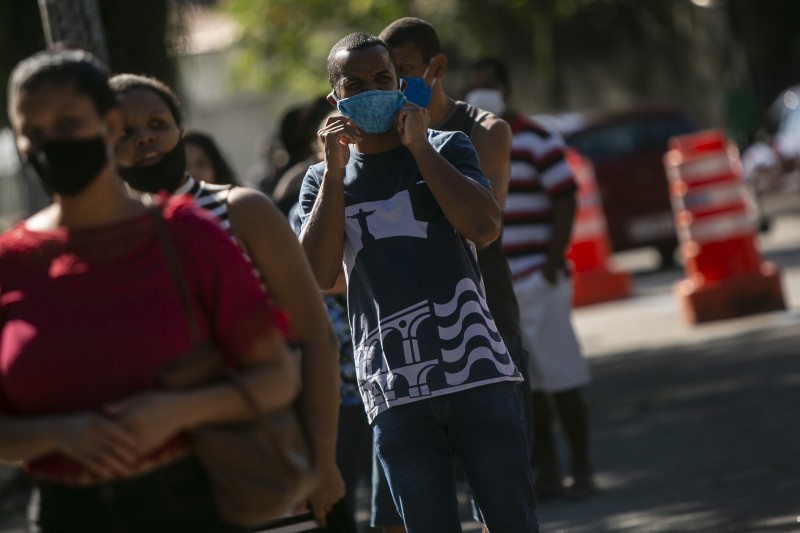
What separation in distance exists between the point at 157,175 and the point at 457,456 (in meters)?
1.19

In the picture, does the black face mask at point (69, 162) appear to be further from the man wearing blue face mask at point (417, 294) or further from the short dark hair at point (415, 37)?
the short dark hair at point (415, 37)

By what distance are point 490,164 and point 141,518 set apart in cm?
239

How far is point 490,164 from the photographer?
192 inches

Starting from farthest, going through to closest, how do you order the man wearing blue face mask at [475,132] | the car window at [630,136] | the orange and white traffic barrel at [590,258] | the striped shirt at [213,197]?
the car window at [630,136] → the orange and white traffic barrel at [590,258] → the man wearing blue face mask at [475,132] → the striped shirt at [213,197]

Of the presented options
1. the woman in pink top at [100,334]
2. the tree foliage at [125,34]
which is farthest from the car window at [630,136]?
the woman in pink top at [100,334]

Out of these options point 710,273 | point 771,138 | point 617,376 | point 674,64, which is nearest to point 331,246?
point 617,376

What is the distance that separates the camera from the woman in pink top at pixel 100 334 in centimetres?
274

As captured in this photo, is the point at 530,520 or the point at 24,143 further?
the point at 530,520

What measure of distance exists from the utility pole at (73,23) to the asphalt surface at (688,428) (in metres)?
2.66

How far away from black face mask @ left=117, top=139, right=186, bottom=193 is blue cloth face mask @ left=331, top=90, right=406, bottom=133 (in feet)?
1.67

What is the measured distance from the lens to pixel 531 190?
282 inches

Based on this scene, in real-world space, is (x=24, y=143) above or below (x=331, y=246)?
above

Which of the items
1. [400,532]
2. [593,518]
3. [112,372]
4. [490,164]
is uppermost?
[490,164]

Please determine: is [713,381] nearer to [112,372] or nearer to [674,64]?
[112,372]
